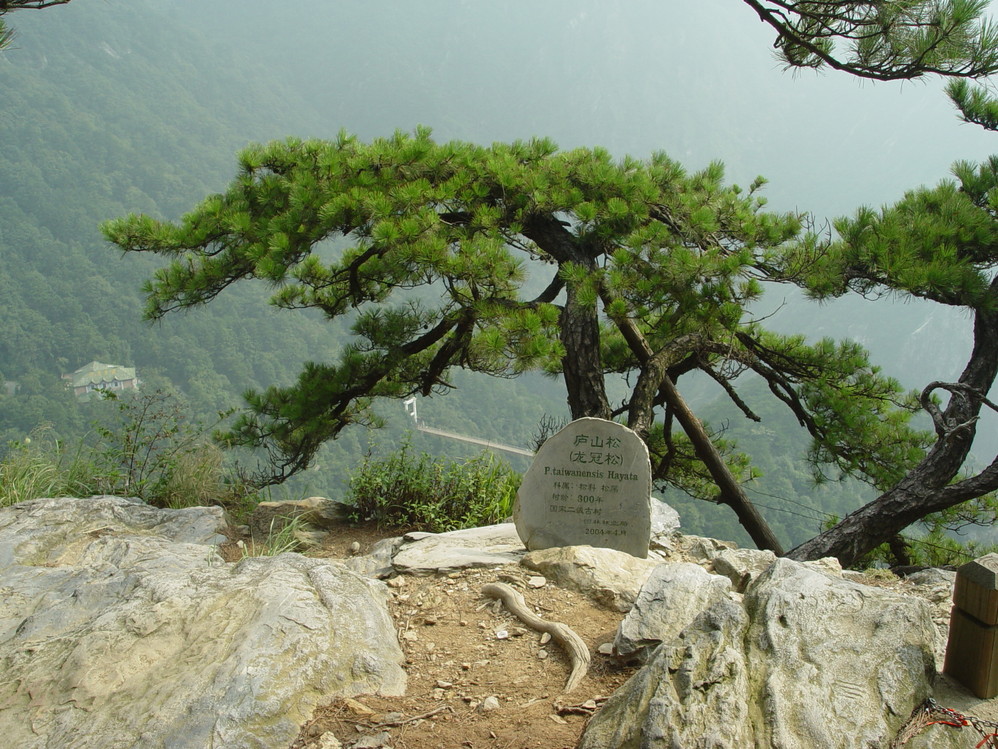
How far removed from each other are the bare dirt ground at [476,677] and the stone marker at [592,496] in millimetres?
523

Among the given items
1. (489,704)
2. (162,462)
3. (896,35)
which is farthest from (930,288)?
(162,462)

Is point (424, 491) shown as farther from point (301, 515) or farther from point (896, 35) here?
point (896, 35)

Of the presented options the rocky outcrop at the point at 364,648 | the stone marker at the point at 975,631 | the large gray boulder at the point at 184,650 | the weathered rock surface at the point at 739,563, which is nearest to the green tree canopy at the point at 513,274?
the weathered rock surface at the point at 739,563

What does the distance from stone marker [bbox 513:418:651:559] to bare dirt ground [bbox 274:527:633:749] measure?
0.52 metres

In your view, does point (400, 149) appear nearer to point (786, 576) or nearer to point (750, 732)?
point (786, 576)

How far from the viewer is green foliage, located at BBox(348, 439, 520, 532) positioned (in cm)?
548

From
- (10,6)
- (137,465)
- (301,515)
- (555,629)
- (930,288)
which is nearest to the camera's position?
(555,629)

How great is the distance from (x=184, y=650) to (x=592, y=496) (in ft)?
7.56

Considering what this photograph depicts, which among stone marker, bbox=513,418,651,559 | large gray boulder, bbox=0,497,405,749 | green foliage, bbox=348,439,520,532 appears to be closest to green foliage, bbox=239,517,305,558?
green foliage, bbox=348,439,520,532

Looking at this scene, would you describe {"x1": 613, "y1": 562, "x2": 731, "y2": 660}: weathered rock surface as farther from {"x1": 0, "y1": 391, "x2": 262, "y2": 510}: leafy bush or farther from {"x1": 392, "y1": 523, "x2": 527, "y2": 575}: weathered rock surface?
{"x1": 0, "y1": 391, "x2": 262, "y2": 510}: leafy bush

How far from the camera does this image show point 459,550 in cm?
420

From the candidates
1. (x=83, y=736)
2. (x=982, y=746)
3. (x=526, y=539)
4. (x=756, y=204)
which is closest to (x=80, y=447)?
(x=526, y=539)

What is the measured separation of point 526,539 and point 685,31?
179 feet

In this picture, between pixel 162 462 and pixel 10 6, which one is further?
pixel 162 462
